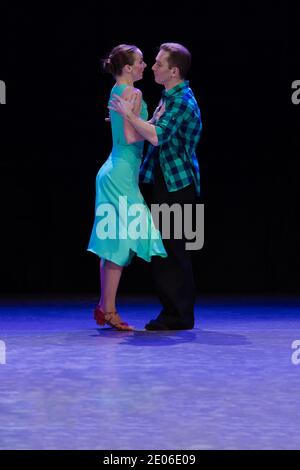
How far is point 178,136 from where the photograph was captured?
4.43 meters

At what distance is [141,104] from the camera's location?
4418 mm

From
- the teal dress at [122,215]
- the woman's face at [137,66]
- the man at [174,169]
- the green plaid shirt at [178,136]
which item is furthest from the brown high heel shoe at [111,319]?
the woman's face at [137,66]

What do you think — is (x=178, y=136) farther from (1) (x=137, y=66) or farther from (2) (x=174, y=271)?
(2) (x=174, y=271)

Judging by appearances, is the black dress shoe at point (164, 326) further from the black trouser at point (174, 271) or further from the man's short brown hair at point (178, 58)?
the man's short brown hair at point (178, 58)

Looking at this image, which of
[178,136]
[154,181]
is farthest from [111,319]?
[178,136]

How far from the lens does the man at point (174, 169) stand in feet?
14.5

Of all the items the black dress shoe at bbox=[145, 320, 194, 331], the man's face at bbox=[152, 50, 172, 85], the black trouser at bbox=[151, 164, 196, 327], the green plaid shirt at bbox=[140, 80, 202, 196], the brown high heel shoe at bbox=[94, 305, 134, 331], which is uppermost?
the man's face at bbox=[152, 50, 172, 85]

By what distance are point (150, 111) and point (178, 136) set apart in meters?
1.59

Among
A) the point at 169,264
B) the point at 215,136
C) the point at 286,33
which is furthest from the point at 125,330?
the point at 286,33

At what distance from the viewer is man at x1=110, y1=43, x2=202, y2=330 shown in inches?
174

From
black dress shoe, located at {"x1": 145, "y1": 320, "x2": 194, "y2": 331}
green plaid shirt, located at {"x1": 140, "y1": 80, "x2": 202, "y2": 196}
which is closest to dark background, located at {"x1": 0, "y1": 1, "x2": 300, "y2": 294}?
green plaid shirt, located at {"x1": 140, "y1": 80, "x2": 202, "y2": 196}

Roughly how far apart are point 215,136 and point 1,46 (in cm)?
126

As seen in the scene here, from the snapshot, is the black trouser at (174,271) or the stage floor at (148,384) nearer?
the stage floor at (148,384)

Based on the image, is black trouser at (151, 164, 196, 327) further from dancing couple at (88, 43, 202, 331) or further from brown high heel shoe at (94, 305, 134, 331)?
brown high heel shoe at (94, 305, 134, 331)
